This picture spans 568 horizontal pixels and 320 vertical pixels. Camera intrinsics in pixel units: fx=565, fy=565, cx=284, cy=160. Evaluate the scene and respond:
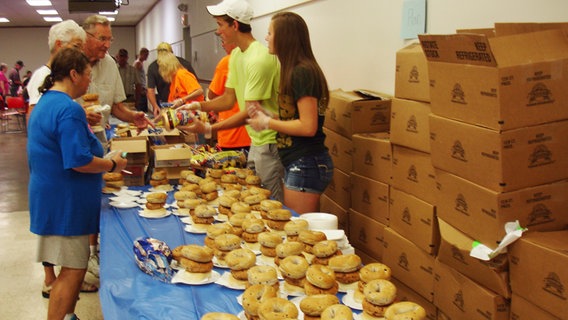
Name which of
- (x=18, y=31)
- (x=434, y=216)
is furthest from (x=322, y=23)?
(x=18, y=31)

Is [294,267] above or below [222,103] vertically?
below

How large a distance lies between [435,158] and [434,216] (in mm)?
412

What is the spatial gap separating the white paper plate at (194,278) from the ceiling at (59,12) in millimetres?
12878

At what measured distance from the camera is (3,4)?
16.5 metres

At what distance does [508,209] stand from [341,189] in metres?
1.68

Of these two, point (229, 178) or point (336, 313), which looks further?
point (229, 178)

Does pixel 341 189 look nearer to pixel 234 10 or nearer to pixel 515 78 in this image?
pixel 234 10

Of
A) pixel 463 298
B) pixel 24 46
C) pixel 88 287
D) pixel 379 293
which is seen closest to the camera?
pixel 379 293

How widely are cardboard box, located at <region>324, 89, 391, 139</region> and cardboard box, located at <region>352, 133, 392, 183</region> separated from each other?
2.3 inches

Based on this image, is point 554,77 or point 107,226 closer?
point 554,77

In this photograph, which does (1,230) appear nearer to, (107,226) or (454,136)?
(107,226)

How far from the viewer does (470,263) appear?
210 centimetres

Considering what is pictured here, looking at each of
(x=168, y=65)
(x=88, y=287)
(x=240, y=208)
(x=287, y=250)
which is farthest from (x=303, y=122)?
(x=168, y=65)

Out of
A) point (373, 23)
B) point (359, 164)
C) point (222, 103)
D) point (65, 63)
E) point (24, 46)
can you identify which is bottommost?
→ point (359, 164)
